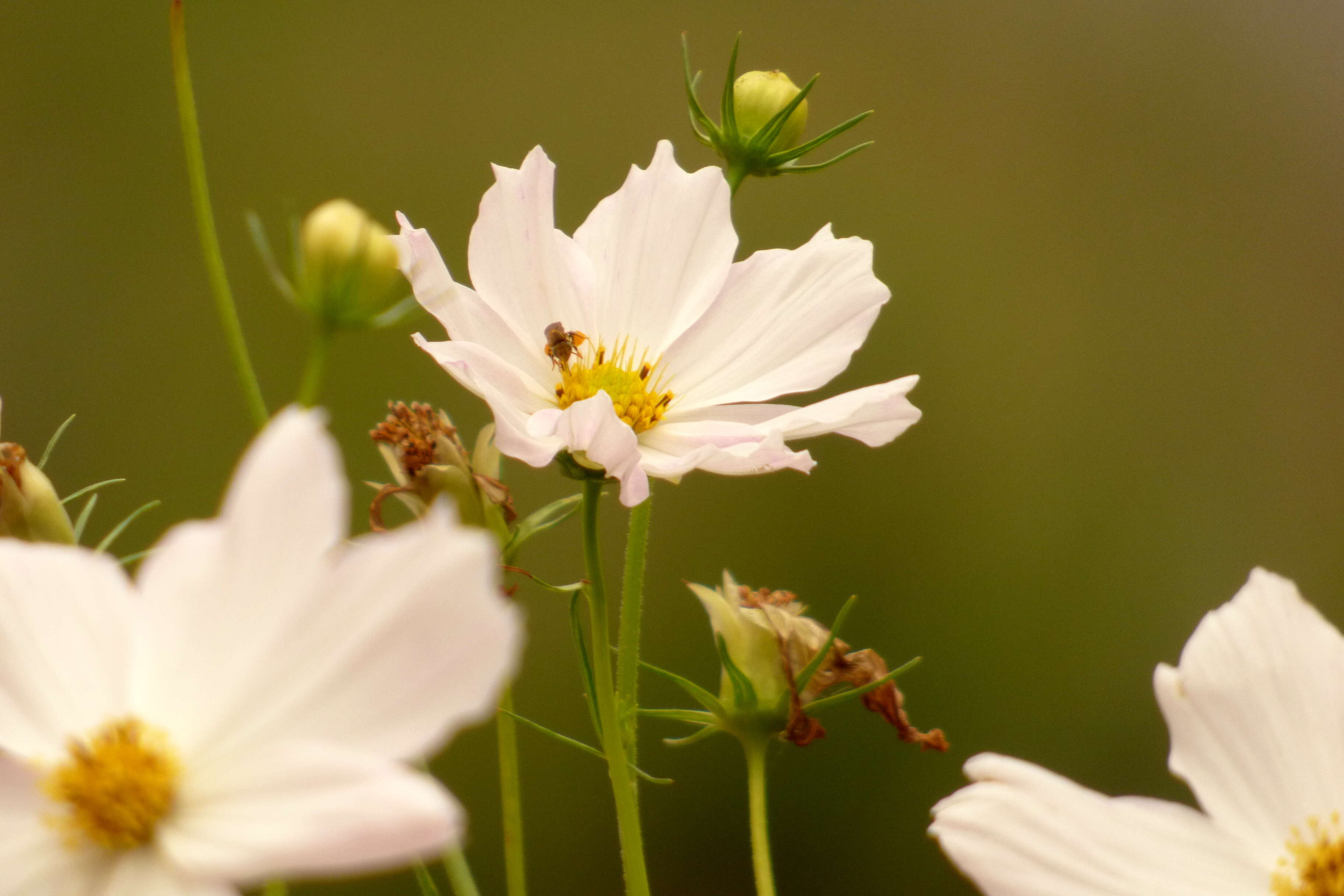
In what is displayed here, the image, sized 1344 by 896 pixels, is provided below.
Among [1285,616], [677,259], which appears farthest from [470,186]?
[1285,616]

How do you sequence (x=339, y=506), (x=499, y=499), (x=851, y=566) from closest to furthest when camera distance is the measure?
(x=339, y=506)
(x=499, y=499)
(x=851, y=566)

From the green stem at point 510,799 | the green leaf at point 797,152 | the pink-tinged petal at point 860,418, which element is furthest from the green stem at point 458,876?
the green leaf at point 797,152

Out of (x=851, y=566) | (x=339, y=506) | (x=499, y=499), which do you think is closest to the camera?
(x=339, y=506)

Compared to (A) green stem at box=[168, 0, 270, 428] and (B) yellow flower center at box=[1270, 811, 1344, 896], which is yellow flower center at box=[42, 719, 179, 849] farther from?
(B) yellow flower center at box=[1270, 811, 1344, 896]

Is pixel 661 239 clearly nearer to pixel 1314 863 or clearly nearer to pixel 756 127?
pixel 756 127

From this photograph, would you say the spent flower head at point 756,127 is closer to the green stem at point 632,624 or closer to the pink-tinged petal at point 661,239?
the pink-tinged petal at point 661,239

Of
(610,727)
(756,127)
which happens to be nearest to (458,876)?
(610,727)

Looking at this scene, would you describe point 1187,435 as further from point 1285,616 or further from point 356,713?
point 356,713
